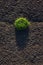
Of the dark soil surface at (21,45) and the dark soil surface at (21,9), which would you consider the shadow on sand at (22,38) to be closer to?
the dark soil surface at (21,45)

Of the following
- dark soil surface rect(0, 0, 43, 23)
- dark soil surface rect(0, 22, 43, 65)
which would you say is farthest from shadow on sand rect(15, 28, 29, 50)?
dark soil surface rect(0, 0, 43, 23)

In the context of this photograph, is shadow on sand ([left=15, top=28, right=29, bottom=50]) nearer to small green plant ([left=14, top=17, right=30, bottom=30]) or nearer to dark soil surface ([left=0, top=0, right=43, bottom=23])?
small green plant ([left=14, top=17, right=30, bottom=30])

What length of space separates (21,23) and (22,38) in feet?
0.60

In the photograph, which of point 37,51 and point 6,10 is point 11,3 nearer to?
point 6,10

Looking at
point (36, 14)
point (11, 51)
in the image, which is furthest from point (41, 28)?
point (11, 51)

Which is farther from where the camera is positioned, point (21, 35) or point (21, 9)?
point (21, 9)

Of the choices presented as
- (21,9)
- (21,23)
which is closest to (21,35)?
(21,23)

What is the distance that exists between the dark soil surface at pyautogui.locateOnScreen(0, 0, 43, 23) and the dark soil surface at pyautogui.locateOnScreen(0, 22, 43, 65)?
9 centimetres

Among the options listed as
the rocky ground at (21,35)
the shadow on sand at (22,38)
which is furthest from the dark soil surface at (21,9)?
the shadow on sand at (22,38)

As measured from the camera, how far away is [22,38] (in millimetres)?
3545

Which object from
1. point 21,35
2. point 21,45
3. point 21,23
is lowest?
point 21,45

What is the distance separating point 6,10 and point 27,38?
461 mm

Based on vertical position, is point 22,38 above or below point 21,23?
below

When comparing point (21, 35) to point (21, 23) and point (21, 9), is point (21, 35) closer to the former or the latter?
point (21, 23)
